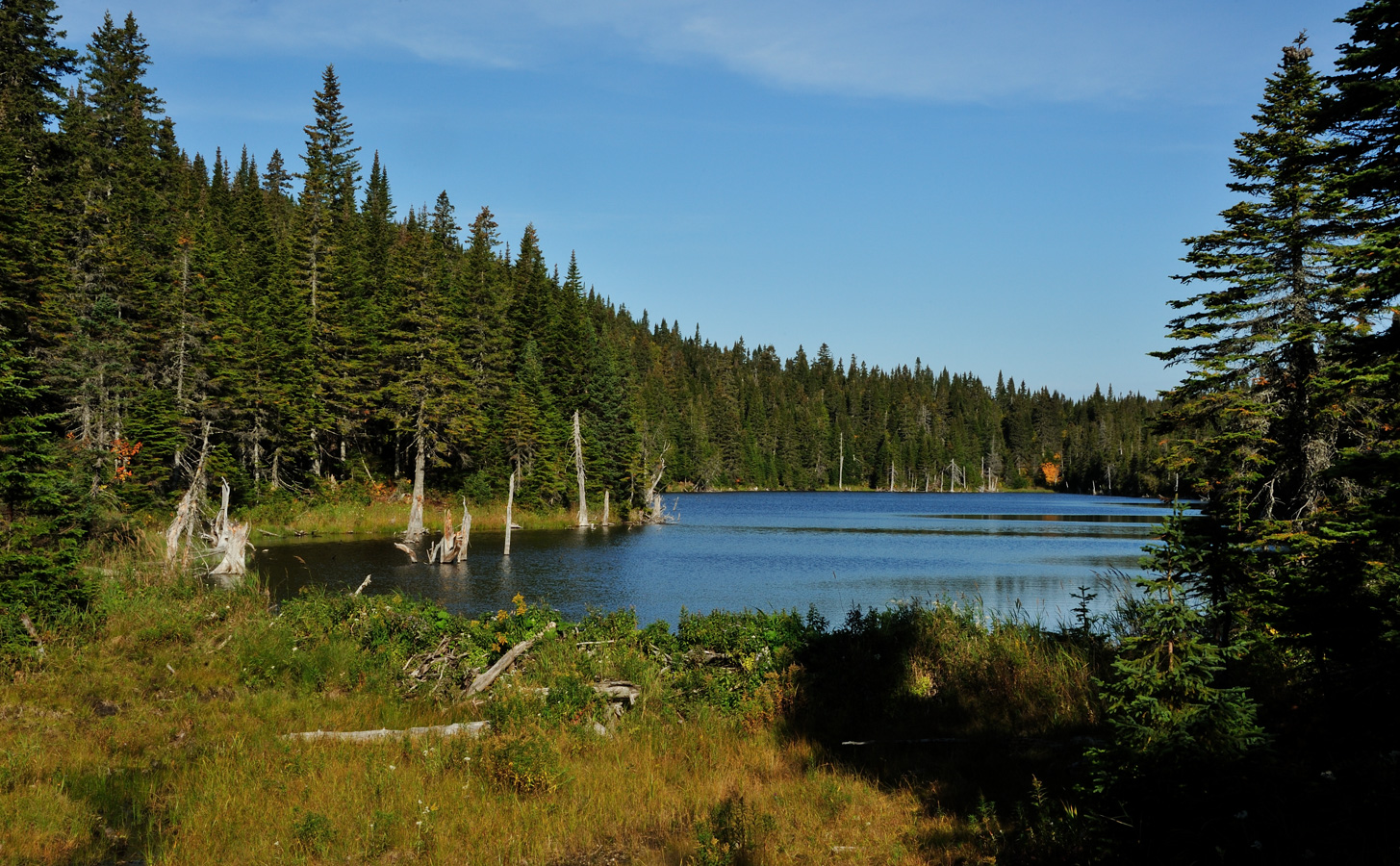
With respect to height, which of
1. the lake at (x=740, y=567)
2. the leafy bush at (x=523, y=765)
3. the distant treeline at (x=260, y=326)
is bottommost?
the lake at (x=740, y=567)

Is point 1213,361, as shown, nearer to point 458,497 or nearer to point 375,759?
point 375,759

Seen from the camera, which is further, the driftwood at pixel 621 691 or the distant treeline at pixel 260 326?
the distant treeline at pixel 260 326

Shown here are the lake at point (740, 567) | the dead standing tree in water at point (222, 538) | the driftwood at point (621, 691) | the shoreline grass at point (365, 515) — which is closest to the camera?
the driftwood at point (621, 691)

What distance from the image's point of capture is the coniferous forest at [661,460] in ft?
16.9

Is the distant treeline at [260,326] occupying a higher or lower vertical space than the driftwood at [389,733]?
higher

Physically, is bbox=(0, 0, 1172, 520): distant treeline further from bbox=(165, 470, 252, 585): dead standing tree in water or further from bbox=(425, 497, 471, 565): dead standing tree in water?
bbox=(425, 497, 471, 565): dead standing tree in water

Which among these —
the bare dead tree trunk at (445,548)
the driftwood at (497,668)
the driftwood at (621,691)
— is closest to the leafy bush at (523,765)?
the driftwood at (621,691)

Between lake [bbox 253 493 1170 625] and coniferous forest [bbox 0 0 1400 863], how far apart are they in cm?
299

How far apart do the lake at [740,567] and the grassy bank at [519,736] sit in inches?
79.9

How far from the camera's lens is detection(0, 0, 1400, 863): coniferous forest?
5152 millimetres

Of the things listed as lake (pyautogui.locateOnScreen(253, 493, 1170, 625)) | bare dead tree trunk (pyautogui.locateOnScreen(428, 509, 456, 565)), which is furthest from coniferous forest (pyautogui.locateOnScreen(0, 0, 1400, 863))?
bare dead tree trunk (pyautogui.locateOnScreen(428, 509, 456, 565))

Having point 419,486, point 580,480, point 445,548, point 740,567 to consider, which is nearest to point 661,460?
point 580,480

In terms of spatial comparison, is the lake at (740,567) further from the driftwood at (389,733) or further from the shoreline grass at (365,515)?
the driftwood at (389,733)

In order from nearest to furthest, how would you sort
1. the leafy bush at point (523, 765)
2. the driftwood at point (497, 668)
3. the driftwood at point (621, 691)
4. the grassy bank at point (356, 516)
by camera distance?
1. the leafy bush at point (523, 765)
2. the driftwood at point (621, 691)
3. the driftwood at point (497, 668)
4. the grassy bank at point (356, 516)
